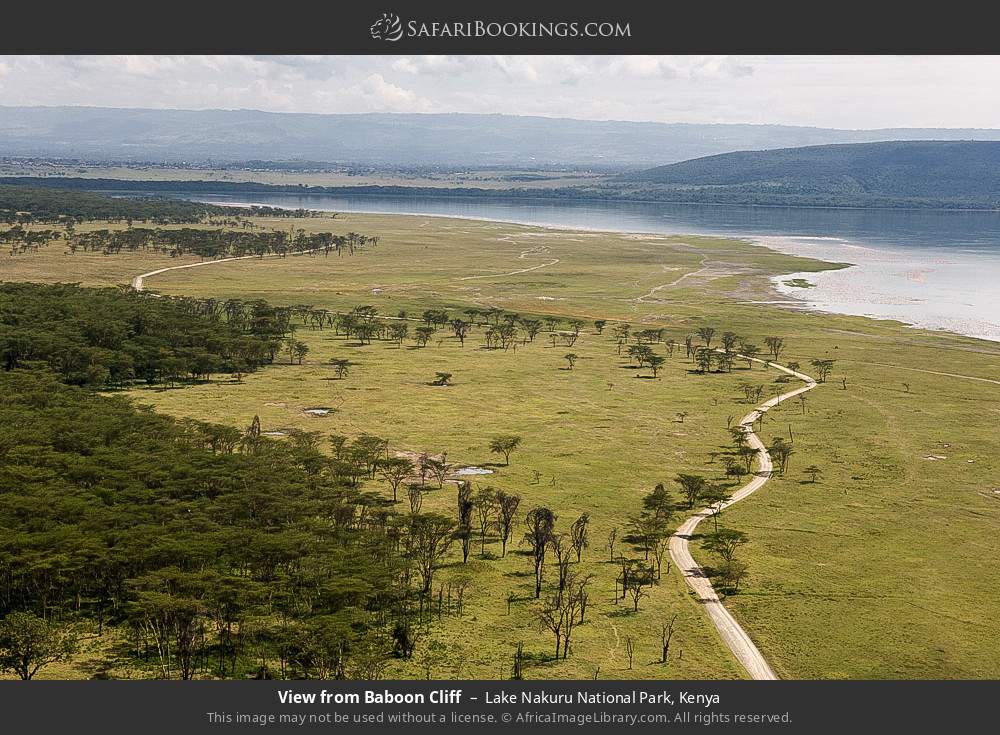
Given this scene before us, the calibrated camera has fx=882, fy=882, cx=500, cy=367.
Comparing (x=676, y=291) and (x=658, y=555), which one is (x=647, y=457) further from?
(x=676, y=291)

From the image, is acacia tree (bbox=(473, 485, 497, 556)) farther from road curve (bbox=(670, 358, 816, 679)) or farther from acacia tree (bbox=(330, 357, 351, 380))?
acacia tree (bbox=(330, 357, 351, 380))

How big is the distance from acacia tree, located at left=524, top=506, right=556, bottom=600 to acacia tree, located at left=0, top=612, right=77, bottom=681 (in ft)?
83.8

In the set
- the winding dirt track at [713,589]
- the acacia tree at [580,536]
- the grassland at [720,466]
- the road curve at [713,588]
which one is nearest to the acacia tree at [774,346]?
the grassland at [720,466]

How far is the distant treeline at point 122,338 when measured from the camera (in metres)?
Result: 101

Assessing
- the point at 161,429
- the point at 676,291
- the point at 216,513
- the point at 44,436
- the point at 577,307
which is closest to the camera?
the point at 216,513

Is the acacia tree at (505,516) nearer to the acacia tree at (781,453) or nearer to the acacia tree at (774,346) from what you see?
the acacia tree at (781,453)

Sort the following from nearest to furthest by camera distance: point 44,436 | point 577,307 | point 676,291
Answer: point 44,436, point 577,307, point 676,291

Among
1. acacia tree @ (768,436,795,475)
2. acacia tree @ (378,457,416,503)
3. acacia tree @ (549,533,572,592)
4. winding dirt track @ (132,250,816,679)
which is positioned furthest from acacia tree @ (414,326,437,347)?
acacia tree @ (549,533,572,592)

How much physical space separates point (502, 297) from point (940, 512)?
120 meters

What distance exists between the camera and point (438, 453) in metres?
79.8

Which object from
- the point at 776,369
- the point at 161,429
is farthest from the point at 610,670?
the point at 776,369
